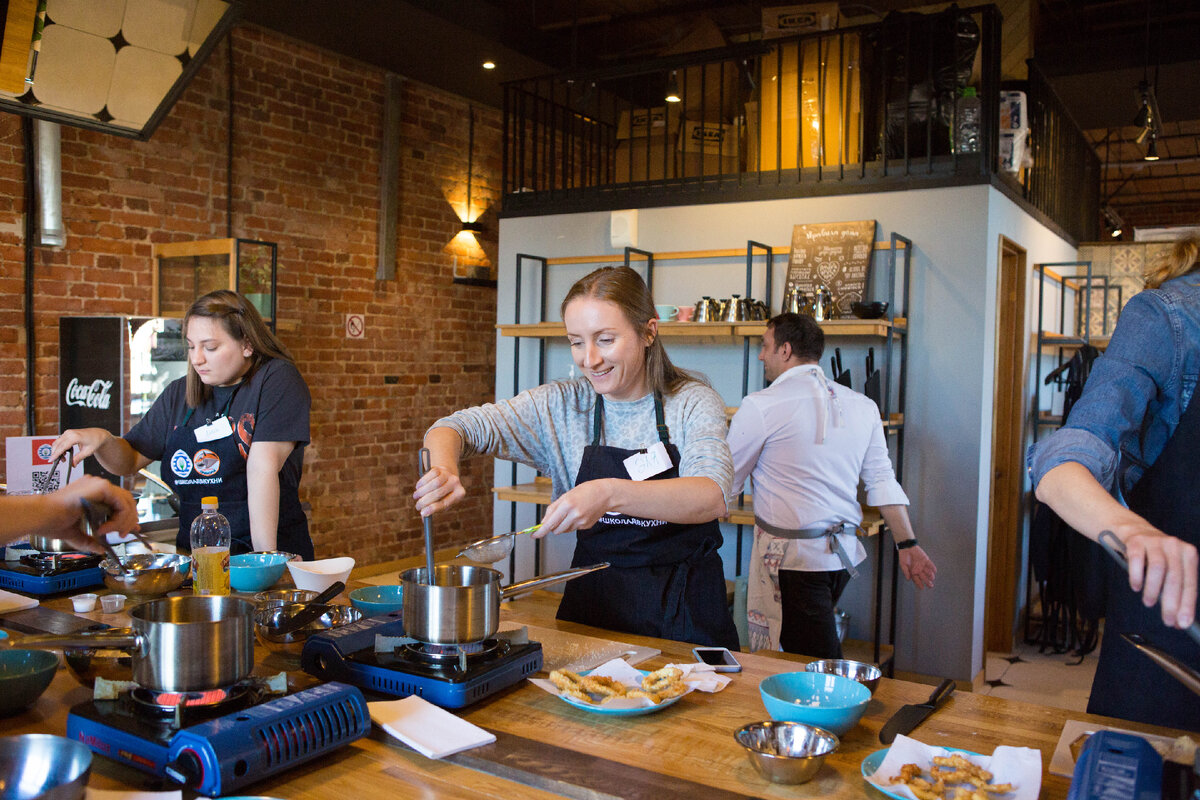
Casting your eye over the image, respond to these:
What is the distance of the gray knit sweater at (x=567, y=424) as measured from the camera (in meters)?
2.24

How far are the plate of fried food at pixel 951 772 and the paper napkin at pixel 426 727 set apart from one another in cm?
55

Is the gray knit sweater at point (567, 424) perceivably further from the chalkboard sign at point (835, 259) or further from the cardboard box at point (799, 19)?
the cardboard box at point (799, 19)

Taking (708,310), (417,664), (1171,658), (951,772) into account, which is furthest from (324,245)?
Answer: (1171,658)

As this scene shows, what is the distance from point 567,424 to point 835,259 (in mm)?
2578

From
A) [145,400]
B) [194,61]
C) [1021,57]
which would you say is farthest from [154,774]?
[1021,57]

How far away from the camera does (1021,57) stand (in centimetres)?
580

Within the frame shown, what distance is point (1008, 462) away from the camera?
5266 mm

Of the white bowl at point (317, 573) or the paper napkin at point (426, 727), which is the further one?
the white bowl at point (317, 573)

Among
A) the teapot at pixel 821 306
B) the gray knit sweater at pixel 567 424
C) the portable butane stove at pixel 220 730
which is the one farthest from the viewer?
the teapot at pixel 821 306

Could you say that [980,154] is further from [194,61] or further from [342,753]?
[342,753]

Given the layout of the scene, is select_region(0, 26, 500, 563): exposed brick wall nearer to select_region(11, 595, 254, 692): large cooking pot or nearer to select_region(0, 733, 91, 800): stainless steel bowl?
select_region(11, 595, 254, 692): large cooking pot

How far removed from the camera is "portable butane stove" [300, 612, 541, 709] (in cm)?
149

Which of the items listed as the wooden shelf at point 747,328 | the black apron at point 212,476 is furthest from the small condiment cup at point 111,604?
the wooden shelf at point 747,328

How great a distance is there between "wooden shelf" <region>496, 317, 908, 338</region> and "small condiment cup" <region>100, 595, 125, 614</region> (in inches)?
96.3
